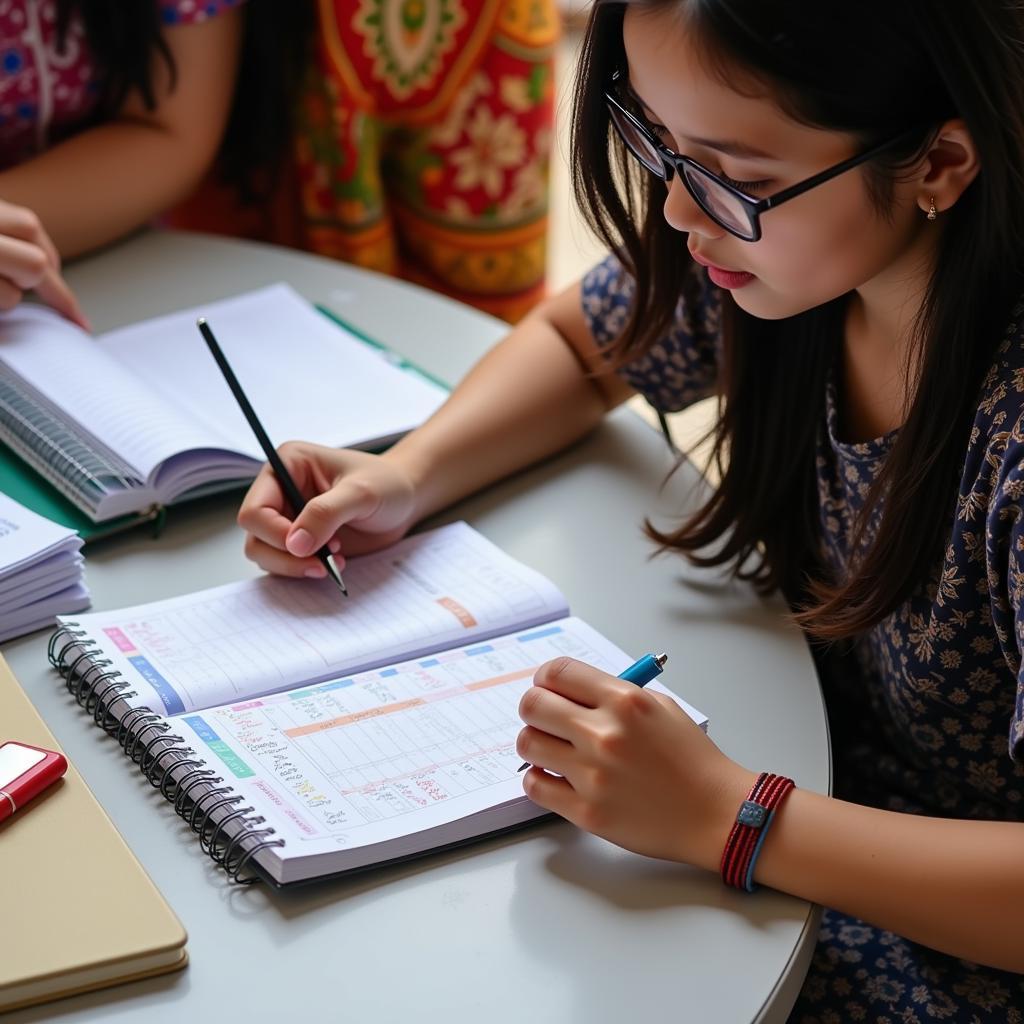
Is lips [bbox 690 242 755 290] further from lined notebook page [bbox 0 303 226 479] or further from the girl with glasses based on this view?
lined notebook page [bbox 0 303 226 479]

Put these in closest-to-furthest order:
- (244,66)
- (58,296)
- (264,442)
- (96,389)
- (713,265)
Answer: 1. (713,265)
2. (264,442)
3. (96,389)
4. (58,296)
5. (244,66)

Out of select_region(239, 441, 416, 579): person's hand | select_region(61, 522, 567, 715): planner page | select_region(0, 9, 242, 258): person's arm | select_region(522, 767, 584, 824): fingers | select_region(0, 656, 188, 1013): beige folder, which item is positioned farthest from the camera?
select_region(0, 9, 242, 258): person's arm

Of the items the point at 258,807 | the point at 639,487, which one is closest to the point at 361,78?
the point at 639,487

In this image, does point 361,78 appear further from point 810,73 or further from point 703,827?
point 703,827

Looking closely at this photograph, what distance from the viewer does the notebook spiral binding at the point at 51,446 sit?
3.31 ft

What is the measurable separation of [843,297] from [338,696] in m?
0.48

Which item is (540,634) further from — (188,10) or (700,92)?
(188,10)

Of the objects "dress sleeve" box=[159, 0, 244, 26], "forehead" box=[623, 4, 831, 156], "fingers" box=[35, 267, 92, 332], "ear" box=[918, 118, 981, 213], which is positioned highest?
"dress sleeve" box=[159, 0, 244, 26]

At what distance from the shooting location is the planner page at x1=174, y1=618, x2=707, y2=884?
0.72 meters

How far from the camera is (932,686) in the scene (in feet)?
3.00

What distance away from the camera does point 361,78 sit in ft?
5.05

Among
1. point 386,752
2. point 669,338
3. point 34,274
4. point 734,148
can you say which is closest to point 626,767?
point 386,752

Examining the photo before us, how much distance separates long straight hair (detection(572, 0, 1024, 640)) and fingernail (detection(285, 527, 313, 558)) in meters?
0.26

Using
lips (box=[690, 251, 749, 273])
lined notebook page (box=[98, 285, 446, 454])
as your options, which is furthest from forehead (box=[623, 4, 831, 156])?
lined notebook page (box=[98, 285, 446, 454])
